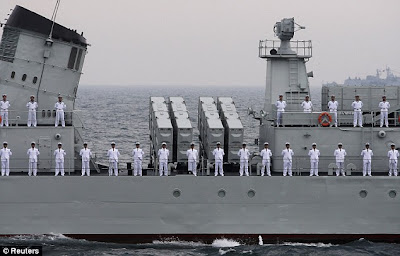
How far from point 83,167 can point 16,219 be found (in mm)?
2865

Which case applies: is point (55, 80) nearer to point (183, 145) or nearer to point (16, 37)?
point (16, 37)

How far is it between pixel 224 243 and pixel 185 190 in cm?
231

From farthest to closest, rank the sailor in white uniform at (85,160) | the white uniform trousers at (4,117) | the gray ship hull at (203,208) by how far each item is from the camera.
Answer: the white uniform trousers at (4,117) → the sailor in white uniform at (85,160) → the gray ship hull at (203,208)

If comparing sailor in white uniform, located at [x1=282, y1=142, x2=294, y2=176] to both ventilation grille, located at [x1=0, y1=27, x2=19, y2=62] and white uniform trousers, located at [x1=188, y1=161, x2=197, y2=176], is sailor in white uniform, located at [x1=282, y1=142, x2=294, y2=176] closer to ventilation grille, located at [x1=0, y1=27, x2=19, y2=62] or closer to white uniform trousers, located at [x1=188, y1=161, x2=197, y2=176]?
white uniform trousers, located at [x1=188, y1=161, x2=197, y2=176]

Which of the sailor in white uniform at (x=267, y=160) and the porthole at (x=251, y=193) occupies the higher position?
the sailor in white uniform at (x=267, y=160)

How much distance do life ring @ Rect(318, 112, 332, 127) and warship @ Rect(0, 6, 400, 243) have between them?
146 millimetres

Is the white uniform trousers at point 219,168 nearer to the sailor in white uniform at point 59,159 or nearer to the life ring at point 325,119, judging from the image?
the life ring at point 325,119

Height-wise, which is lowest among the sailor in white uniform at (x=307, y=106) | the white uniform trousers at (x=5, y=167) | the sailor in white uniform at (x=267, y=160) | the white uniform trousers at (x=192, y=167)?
the white uniform trousers at (x=5, y=167)

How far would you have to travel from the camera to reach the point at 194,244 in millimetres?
26594

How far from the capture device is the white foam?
26641mm

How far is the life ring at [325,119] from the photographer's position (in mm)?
27984

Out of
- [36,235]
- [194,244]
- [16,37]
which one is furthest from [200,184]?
[16,37]

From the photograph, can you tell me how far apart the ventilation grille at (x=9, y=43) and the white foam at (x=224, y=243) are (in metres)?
10.0

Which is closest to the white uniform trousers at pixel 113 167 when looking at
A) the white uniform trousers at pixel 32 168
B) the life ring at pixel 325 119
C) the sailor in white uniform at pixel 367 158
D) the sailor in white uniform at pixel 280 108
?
the white uniform trousers at pixel 32 168
